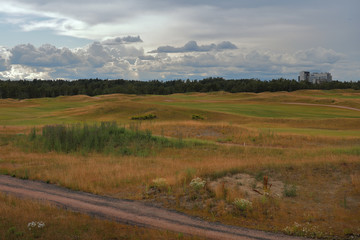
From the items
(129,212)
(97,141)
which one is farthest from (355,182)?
(97,141)

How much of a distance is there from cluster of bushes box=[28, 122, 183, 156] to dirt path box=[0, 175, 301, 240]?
897 cm

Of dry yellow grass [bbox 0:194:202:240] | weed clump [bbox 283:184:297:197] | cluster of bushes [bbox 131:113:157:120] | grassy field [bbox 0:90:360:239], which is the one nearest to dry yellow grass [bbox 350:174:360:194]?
grassy field [bbox 0:90:360:239]

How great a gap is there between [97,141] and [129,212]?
46.2 ft

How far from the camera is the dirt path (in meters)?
9.46

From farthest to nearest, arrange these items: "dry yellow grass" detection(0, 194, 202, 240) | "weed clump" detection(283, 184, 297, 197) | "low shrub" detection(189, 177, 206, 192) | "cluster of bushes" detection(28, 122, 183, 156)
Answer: "cluster of bushes" detection(28, 122, 183, 156)
"low shrub" detection(189, 177, 206, 192)
"weed clump" detection(283, 184, 297, 197)
"dry yellow grass" detection(0, 194, 202, 240)

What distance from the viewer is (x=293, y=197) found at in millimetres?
12398

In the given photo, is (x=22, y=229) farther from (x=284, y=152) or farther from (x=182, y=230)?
(x=284, y=152)

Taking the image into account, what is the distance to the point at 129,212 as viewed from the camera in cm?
1102

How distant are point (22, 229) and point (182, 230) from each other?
4.71 m

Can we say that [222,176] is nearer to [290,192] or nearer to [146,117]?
[290,192]

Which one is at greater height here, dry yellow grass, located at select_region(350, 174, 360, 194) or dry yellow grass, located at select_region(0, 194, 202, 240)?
dry yellow grass, located at select_region(350, 174, 360, 194)

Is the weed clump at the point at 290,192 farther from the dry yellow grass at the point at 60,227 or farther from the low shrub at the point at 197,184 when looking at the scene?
the dry yellow grass at the point at 60,227

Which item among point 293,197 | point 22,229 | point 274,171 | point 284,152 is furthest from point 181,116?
point 22,229

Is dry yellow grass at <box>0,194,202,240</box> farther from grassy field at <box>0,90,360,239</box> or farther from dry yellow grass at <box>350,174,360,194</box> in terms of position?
dry yellow grass at <box>350,174,360,194</box>
